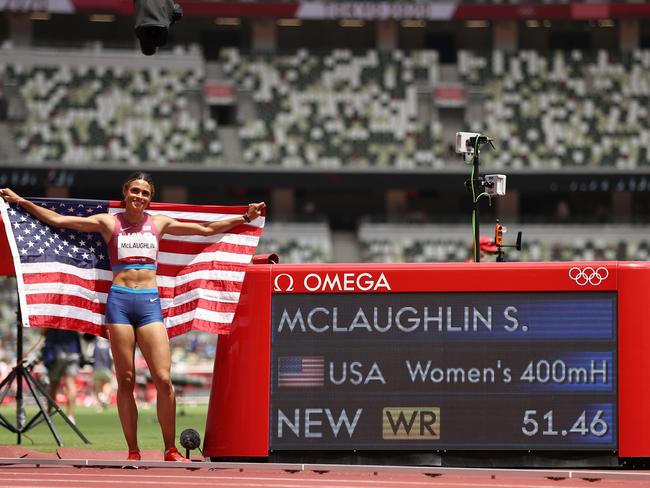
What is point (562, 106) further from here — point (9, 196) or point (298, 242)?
point (9, 196)

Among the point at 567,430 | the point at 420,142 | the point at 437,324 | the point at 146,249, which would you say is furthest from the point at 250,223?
the point at 420,142

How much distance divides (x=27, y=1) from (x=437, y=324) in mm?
37858

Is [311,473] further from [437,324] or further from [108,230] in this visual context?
[108,230]

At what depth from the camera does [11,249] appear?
32.2 ft

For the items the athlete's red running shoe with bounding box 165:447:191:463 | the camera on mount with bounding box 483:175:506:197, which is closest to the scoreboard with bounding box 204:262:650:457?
the athlete's red running shoe with bounding box 165:447:191:463

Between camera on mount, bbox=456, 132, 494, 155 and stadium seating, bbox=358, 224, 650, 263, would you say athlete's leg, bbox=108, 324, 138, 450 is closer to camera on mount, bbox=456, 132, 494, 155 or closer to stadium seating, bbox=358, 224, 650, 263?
camera on mount, bbox=456, 132, 494, 155

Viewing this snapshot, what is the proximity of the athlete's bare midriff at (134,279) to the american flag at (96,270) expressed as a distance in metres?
0.32

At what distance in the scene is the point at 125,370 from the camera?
952cm

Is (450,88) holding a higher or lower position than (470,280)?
higher

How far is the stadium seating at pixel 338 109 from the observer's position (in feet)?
144

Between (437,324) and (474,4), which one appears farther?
(474,4)

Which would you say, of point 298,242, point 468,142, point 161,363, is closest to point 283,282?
point 161,363

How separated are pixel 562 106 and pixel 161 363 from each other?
123ft

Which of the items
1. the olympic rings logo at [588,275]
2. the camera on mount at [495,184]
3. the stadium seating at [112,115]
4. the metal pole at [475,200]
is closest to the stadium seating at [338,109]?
the stadium seating at [112,115]
